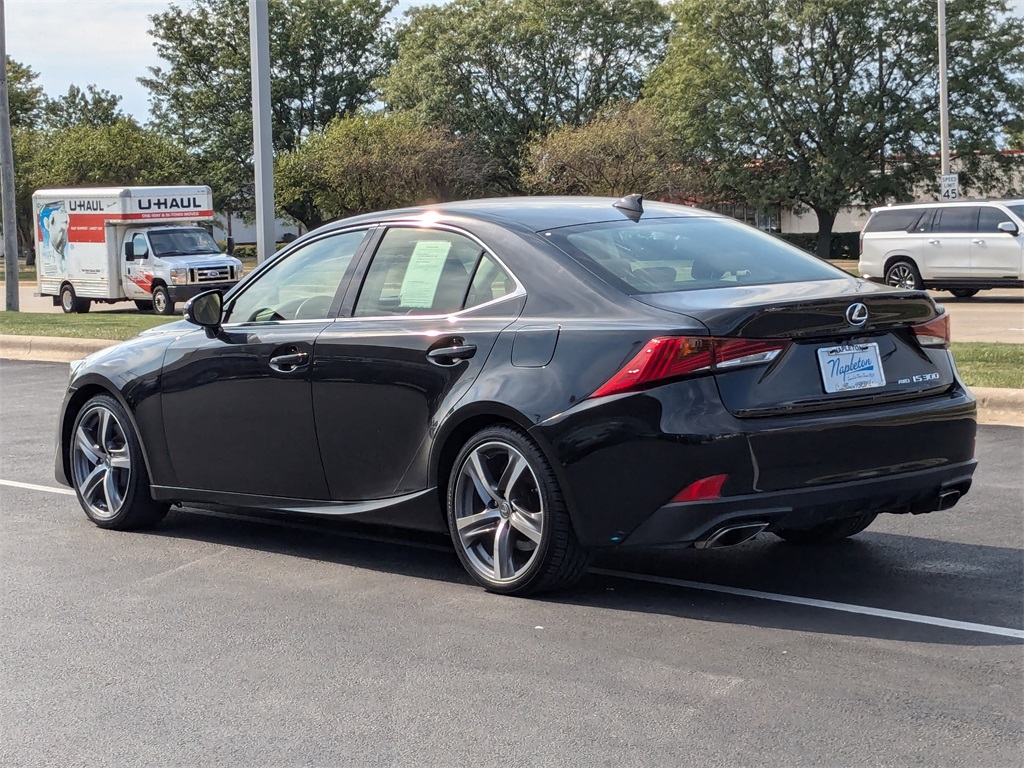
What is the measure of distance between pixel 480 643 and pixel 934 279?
22511 millimetres

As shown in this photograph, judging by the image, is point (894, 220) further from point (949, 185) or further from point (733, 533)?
point (733, 533)

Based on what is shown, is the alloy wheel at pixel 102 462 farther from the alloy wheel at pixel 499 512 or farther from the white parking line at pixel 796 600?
the alloy wheel at pixel 499 512

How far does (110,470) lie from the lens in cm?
723

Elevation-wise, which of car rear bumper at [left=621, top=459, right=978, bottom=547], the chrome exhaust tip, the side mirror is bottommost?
the chrome exhaust tip

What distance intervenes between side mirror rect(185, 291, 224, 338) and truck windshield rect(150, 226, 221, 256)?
25.3 m

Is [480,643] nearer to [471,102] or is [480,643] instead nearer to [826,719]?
[826,719]

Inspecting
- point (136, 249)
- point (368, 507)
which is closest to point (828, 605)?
point (368, 507)

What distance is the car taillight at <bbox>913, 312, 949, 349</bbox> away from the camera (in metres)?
5.50

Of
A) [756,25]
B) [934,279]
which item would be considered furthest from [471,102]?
[934,279]

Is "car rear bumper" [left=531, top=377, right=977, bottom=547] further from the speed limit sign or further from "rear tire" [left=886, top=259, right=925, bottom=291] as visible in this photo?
the speed limit sign

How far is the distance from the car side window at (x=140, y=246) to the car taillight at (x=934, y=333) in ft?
90.3

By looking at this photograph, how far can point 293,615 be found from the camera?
18.1 ft

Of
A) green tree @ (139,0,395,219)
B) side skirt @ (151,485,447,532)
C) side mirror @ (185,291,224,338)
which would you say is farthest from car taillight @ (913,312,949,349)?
green tree @ (139,0,395,219)

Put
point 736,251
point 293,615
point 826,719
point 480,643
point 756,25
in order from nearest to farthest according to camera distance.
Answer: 1. point 826,719
2. point 480,643
3. point 293,615
4. point 736,251
5. point 756,25
